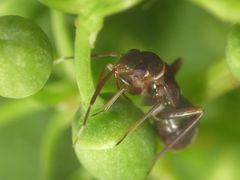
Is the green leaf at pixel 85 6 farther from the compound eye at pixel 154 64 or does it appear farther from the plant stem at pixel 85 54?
the compound eye at pixel 154 64

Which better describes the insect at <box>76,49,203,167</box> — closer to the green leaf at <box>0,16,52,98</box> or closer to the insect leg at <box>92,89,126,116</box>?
the insect leg at <box>92,89,126,116</box>

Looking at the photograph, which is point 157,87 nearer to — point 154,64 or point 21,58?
point 154,64

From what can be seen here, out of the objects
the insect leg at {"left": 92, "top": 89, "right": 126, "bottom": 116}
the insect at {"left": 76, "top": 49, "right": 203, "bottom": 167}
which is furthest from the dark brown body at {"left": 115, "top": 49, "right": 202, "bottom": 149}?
the insect leg at {"left": 92, "top": 89, "right": 126, "bottom": 116}

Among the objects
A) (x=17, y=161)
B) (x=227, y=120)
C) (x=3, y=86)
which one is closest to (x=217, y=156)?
(x=227, y=120)

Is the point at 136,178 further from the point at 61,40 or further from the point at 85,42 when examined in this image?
the point at 61,40

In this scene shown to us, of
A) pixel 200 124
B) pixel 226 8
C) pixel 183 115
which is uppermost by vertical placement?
pixel 226 8

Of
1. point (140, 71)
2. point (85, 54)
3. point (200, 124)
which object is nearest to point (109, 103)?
point (85, 54)
